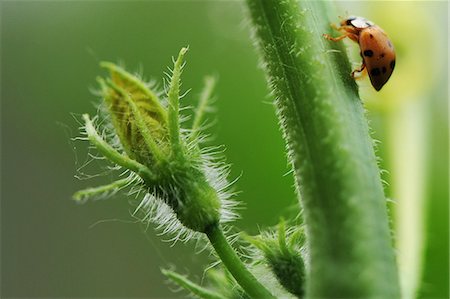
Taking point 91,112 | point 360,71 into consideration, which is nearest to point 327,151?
point 360,71

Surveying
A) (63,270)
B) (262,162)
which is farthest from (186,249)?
(63,270)

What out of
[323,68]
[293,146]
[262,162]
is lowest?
[262,162]

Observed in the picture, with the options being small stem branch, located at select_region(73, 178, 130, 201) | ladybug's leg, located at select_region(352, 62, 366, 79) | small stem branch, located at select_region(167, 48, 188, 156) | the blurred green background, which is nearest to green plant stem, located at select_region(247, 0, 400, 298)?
ladybug's leg, located at select_region(352, 62, 366, 79)

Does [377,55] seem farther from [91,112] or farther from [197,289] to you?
[91,112]

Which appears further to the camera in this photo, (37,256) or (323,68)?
(37,256)

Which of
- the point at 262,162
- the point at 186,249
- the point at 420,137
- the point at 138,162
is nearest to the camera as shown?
the point at 138,162

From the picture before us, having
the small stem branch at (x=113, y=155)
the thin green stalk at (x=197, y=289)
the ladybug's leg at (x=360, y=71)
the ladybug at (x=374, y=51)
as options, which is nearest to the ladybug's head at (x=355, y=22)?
the ladybug at (x=374, y=51)

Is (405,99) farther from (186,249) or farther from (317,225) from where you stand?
(317,225)
